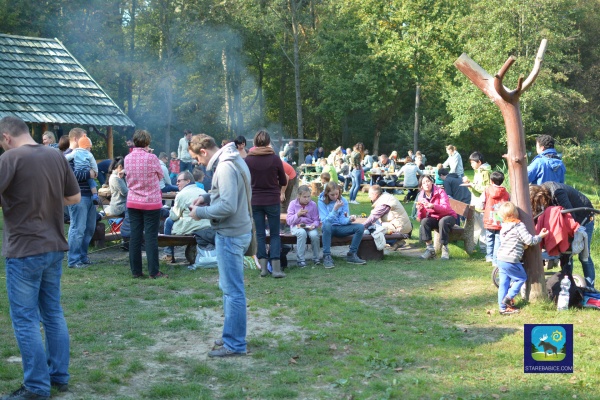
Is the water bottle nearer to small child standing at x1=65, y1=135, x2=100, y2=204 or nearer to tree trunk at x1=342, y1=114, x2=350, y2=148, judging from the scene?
small child standing at x1=65, y1=135, x2=100, y2=204

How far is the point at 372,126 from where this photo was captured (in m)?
47.1

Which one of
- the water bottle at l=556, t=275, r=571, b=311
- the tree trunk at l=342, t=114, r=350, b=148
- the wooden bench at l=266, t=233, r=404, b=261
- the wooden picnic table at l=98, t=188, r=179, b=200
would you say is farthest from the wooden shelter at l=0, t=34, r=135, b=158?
the tree trunk at l=342, t=114, r=350, b=148

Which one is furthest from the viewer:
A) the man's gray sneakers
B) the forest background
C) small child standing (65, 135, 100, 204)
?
the forest background

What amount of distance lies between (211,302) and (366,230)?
3813 millimetres

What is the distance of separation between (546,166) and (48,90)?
1430 centimetres

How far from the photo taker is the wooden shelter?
18.4 meters

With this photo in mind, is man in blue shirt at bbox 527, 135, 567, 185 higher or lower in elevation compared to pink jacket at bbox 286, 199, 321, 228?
higher

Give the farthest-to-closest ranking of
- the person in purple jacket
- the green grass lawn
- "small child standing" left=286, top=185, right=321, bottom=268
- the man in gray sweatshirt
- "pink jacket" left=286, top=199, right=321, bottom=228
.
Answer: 1. "pink jacket" left=286, top=199, right=321, bottom=228
2. "small child standing" left=286, top=185, right=321, bottom=268
3. the person in purple jacket
4. the man in gray sweatshirt
5. the green grass lawn

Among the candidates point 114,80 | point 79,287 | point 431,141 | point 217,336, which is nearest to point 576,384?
point 217,336

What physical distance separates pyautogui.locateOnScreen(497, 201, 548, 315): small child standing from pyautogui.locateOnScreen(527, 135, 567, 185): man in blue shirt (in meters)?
1.58

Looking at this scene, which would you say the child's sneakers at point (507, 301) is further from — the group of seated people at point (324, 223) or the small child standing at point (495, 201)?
the group of seated people at point (324, 223)

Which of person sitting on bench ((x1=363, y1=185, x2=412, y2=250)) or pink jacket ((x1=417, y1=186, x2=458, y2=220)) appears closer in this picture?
pink jacket ((x1=417, y1=186, x2=458, y2=220))

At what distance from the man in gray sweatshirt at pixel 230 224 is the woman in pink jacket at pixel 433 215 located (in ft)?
17.8

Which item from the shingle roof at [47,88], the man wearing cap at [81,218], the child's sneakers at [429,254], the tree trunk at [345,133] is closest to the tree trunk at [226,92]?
the tree trunk at [345,133]
